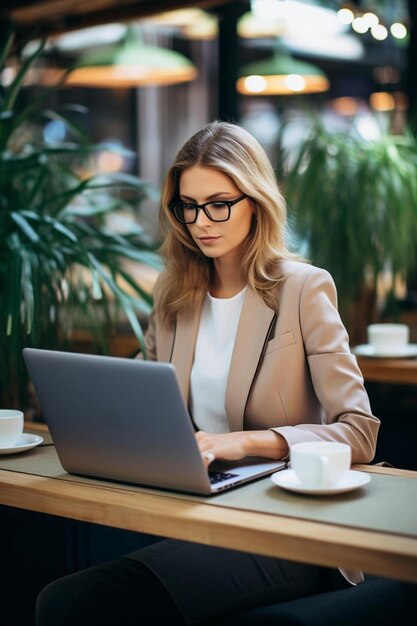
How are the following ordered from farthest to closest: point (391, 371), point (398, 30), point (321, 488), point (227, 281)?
point (398, 30) → point (391, 371) → point (227, 281) → point (321, 488)

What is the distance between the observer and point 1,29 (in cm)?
404

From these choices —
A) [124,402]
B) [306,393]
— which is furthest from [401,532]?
[306,393]

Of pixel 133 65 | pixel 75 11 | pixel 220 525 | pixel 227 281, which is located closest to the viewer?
pixel 220 525

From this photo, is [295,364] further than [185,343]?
No

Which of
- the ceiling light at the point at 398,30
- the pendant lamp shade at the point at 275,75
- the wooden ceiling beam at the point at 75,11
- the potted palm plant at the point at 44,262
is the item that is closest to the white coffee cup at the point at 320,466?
the potted palm plant at the point at 44,262

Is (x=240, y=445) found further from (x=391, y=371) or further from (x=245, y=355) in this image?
(x=391, y=371)

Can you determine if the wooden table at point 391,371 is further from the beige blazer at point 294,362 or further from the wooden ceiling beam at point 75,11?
the wooden ceiling beam at point 75,11

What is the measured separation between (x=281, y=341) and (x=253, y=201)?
33 centimetres

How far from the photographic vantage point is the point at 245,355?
208 cm

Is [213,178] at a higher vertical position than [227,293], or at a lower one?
higher

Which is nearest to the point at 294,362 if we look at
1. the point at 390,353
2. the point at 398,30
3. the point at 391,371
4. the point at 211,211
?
the point at 211,211

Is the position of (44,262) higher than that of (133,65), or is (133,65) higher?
(133,65)

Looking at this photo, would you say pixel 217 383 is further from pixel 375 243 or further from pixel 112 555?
pixel 375 243

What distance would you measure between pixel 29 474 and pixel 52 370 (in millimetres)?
244
